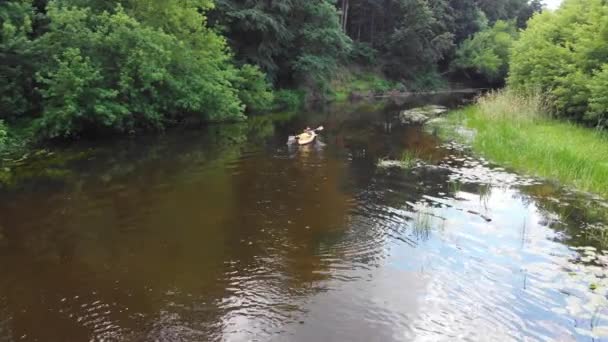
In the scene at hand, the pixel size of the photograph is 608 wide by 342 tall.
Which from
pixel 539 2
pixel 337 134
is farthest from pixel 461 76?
pixel 337 134

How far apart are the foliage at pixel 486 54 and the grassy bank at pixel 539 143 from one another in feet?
128

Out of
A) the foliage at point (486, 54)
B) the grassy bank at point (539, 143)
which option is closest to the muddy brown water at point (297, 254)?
the grassy bank at point (539, 143)

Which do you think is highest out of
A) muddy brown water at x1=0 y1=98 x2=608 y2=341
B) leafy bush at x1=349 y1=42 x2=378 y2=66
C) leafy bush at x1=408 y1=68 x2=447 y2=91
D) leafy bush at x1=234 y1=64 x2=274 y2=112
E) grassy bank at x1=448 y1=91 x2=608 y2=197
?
leafy bush at x1=349 y1=42 x2=378 y2=66

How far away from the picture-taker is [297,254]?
8062 millimetres

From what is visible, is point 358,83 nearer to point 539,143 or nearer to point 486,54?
point 486,54

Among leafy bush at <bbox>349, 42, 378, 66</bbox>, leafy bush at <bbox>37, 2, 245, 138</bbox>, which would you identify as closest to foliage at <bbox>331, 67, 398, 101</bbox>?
leafy bush at <bbox>349, 42, 378, 66</bbox>

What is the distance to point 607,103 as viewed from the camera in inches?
612

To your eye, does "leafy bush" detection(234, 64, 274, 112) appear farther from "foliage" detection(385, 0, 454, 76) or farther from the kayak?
"foliage" detection(385, 0, 454, 76)

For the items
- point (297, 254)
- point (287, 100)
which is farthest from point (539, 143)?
point (287, 100)

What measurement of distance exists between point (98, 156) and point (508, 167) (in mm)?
13023

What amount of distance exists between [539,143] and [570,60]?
768 cm

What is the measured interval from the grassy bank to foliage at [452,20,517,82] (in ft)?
128

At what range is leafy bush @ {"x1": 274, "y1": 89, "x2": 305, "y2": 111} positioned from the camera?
1382 inches

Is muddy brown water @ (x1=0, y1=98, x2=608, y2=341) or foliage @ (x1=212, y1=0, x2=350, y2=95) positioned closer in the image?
muddy brown water @ (x1=0, y1=98, x2=608, y2=341)
